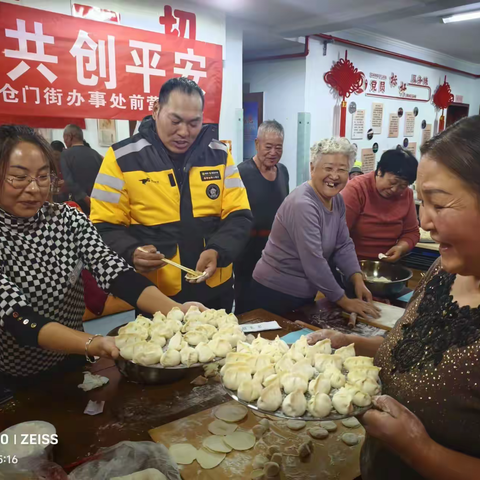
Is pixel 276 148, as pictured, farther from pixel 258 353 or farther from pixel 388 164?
pixel 258 353

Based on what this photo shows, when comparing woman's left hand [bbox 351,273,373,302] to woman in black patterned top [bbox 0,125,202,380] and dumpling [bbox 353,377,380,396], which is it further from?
dumpling [bbox 353,377,380,396]

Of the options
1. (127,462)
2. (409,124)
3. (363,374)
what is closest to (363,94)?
(409,124)

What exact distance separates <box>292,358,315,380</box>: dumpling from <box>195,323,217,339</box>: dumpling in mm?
356

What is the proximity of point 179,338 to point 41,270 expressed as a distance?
1.98ft

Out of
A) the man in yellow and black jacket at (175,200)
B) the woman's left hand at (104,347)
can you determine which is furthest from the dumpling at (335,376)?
the man in yellow and black jacket at (175,200)

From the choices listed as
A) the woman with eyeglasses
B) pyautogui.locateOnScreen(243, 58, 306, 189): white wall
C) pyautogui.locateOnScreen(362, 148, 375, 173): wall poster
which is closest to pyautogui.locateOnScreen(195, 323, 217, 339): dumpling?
the woman with eyeglasses

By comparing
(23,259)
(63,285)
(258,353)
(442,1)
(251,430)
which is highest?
(442,1)

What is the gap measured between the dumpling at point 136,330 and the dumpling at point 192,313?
0.18 m

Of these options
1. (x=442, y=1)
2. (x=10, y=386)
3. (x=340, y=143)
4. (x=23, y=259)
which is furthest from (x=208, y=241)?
(x=442, y=1)

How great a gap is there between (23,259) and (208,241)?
3.39 ft

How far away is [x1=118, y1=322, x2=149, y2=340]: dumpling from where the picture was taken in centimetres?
139

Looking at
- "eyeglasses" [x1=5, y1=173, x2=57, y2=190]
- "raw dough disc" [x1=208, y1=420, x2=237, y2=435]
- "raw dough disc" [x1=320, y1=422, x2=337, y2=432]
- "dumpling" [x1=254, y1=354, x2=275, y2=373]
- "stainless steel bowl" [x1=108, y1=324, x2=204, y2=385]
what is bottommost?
"raw dough disc" [x1=320, y1=422, x2=337, y2=432]

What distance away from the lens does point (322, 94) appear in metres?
5.21

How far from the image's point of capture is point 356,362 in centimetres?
119
